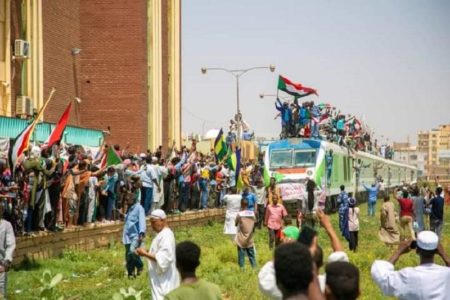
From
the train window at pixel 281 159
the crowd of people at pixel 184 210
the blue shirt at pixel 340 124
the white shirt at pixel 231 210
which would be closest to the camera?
the crowd of people at pixel 184 210

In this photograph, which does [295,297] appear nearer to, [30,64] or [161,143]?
[30,64]

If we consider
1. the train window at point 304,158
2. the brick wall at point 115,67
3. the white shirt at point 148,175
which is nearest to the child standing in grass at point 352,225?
the white shirt at point 148,175

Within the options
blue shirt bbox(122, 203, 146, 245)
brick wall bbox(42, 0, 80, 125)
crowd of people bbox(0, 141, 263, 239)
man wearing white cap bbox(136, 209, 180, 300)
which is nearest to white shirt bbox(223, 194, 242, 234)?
crowd of people bbox(0, 141, 263, 239)

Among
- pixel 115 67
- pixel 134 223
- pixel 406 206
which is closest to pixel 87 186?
pixel 134 223

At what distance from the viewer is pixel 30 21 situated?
92.4 ft

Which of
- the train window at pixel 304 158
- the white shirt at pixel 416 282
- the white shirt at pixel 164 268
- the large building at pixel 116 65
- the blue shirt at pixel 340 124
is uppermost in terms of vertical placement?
the large building at pixel 116 65

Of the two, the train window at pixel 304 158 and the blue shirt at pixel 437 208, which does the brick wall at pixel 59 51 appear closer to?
the train window at pixel 304 158

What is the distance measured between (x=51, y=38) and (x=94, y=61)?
8658 millimetres

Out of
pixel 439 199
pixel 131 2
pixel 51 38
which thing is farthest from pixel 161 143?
pixel 439 199

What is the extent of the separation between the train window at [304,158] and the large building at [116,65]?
579 cm

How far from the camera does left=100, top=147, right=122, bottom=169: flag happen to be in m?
22.2

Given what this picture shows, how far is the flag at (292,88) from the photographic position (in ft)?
143

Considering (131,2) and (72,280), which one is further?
(131,2)

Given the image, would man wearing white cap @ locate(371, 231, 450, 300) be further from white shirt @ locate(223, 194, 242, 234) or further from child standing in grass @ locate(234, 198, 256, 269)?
white shirt @ locate(223, 194, 242, 234)
